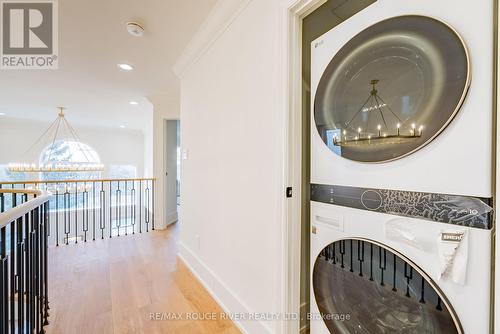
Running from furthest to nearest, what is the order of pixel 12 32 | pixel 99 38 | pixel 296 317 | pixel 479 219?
pixel 99 38 < pixel 12 32 < pixel 296 317 < pixel 479 219

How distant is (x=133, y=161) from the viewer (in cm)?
744

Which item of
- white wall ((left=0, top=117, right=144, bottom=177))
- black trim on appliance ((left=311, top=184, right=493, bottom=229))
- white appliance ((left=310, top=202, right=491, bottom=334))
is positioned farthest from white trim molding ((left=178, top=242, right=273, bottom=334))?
white wall ((left=0, top=117, right=144, bottom=177))

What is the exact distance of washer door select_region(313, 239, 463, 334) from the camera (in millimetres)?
701

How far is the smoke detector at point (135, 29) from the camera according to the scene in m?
1.82

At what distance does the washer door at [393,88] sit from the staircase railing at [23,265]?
1.46 metres

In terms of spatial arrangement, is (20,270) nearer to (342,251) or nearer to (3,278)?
(3,278)

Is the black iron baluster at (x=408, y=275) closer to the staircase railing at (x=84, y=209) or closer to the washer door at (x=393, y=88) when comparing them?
the washer door at (x=393, y=88)

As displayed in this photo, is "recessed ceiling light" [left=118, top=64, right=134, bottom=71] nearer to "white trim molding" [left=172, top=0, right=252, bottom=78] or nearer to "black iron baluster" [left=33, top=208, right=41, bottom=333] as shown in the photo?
"white trim molding" [left=172, top=0, right=252, bottom=78]

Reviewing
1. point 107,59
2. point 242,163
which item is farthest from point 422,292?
point 107,59

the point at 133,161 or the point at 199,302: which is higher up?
the point at 133,161

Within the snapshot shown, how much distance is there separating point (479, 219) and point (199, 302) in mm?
1853

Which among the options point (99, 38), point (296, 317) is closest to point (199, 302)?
point (296, 317)

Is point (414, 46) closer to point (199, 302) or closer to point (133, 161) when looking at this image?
point (199, 302)

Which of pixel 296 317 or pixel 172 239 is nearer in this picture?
pixel 296 317
